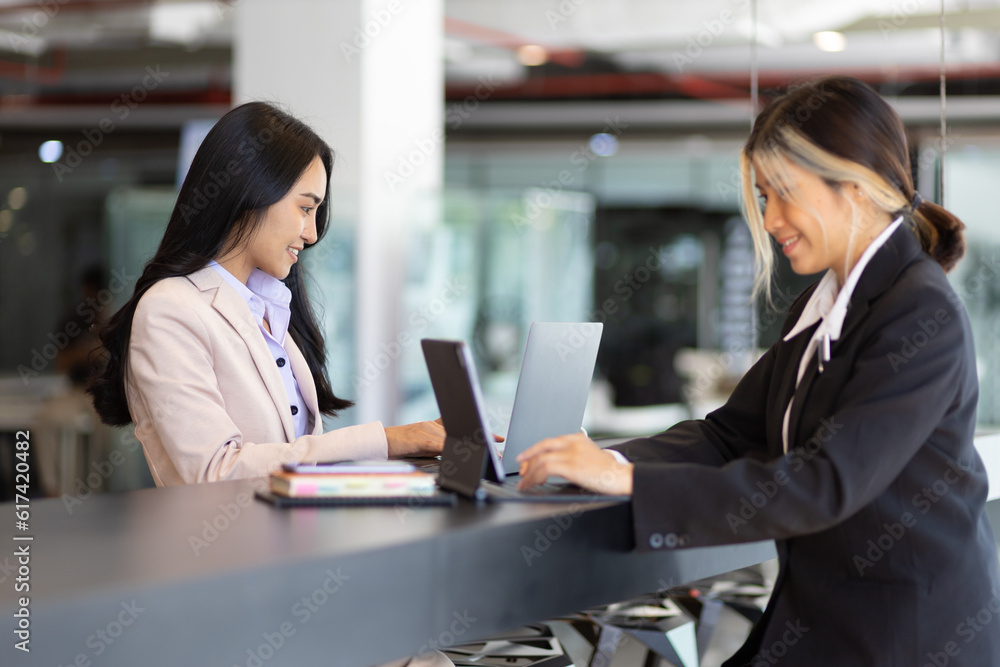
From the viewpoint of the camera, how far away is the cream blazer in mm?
1967

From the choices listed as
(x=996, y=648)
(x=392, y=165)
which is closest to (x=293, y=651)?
(x=996, y=648)

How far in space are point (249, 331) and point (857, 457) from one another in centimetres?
130

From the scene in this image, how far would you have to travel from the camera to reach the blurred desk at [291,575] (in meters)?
1.11

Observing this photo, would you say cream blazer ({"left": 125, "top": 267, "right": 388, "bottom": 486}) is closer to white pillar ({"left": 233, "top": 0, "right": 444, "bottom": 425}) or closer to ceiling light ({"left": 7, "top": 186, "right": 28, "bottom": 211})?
white pillar ({"left": 233, "top": 0, "right": 444, "bottom": 425})

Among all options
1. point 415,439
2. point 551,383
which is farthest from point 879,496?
point 415,439

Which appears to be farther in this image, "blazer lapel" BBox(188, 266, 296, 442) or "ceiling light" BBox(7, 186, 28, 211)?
"ceiling light" BBox(7, 186, 28, 211)

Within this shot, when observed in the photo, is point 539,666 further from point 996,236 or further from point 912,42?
point 912,42

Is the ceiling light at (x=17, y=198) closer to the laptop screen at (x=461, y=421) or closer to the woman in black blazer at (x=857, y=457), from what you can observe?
the laptop screen at (x=461, y=421)

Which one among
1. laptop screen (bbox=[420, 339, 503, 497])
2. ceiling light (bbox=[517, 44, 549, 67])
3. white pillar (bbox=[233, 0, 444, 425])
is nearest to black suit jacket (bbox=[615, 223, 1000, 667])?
laptop screen (bbox=[420, 339, 503, 497])

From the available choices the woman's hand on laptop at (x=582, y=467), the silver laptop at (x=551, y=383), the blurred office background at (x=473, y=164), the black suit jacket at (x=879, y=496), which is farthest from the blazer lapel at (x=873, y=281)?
the blurred office background at (x=473, y=164)

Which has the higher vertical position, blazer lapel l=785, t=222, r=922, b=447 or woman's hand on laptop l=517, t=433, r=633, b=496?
blazer lapel l=785, t=222, r=922, b=447

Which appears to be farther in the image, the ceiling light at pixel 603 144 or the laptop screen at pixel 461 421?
the ceiling light at pixel 603 144

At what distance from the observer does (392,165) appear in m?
5.43

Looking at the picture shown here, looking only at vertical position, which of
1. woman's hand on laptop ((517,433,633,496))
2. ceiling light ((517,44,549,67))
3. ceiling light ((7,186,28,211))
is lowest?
woman's hand on laptop ((517,433,633,496))
